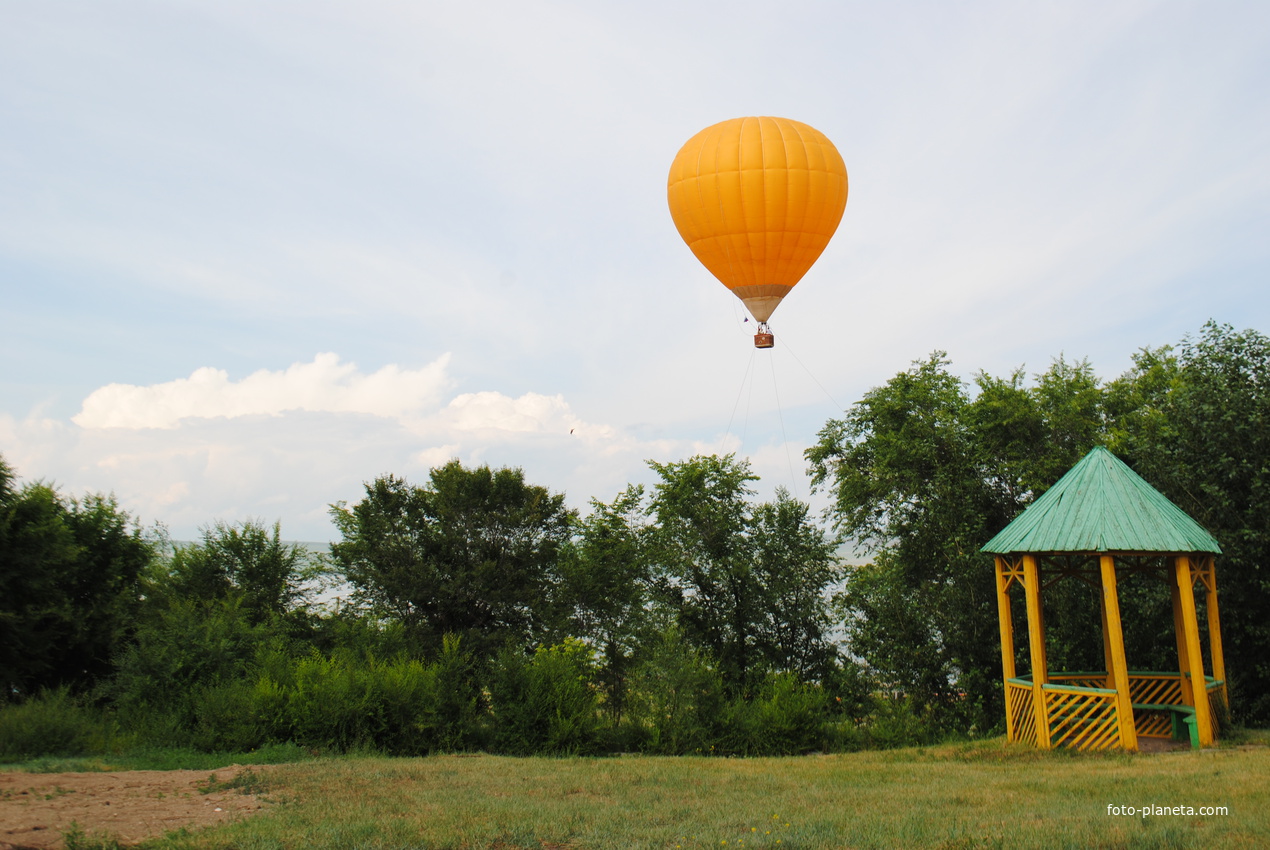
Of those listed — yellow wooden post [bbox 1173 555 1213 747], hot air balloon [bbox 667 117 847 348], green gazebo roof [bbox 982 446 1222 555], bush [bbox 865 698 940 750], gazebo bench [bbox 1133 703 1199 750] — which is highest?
hot air balloon [bbox 667 117 847 348]

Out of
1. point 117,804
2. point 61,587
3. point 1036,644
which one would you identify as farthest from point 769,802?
point 61,587

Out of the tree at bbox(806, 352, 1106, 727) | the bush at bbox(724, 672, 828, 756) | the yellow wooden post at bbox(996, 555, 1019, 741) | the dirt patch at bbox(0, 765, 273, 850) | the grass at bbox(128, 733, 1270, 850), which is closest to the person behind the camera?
the grass at bbox(128, 733, 1270, 850)

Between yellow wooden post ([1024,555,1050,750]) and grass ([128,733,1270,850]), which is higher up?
yellow wooden post ([1024,555,1050,750])

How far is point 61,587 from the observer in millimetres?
23797

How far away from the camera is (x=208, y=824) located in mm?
9203

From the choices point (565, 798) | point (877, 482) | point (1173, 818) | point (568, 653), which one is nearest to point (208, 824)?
point (565, 798)

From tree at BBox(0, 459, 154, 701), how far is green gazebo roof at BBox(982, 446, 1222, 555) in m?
21.3

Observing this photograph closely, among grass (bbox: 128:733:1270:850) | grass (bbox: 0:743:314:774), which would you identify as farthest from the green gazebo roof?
grass (bbox: 0:743:314:774)

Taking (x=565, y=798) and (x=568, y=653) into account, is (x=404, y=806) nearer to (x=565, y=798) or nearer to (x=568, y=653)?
(x=565, y=798)

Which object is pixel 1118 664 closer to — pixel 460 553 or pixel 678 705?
pixel 678 705

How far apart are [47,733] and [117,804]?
655cm

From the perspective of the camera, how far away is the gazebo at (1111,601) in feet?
45.9

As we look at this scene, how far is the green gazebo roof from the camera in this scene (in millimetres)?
13867

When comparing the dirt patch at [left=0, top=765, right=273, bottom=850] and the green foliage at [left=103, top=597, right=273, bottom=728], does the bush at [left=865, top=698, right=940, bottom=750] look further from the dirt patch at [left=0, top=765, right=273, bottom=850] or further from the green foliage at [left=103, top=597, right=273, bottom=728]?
the green foliage at [left=103, top=597, right=273, bottom=728]
